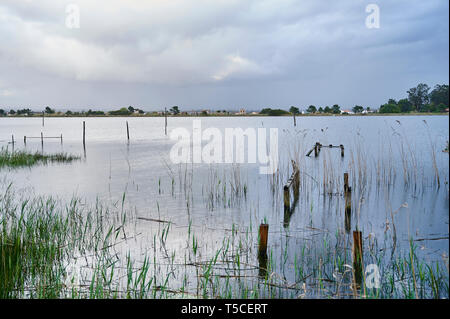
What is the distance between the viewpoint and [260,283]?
611cm

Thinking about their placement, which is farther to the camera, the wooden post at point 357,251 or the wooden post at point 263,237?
the wooden post at point 263,237

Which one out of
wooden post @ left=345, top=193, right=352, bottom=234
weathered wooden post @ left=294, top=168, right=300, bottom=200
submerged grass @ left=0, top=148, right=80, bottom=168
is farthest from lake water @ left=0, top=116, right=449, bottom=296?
submerged grass @ left=0, top=148, right=80, bottom=168

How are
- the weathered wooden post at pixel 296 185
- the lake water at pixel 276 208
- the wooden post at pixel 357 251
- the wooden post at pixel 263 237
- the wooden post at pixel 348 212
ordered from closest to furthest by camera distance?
1. the wooden post at pixel 357 251
2. the wooden post at pixel 263 237
3. the lake water at pixel 276 208
4. the wooden post at pixel 348 212
5. the weathered wooden post at pixel 296 185

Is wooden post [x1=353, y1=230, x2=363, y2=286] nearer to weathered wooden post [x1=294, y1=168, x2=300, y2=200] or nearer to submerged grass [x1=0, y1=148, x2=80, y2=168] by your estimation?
weathered wooden post [x1=294, y1=168, x2=300, y2=200]

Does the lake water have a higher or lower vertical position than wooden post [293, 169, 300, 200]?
lower

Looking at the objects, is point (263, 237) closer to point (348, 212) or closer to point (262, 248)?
point (262, 248)

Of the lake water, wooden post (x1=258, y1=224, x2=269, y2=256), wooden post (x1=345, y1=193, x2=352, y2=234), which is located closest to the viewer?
wooden post (x1=258, y1=224, x2=269, y2=256)

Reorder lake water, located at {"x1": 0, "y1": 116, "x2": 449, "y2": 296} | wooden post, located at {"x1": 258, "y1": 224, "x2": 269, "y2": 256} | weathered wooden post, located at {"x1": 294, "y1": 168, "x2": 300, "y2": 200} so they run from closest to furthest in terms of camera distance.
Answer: wooden post, located at {"x1": 258, "y1": 224, "x2": 269, "y2": 256} < lake water, located at {"x1": 0, "y1": 116, "x2": 449, "y2": 296} < weathered wooden post, located at {"x1": 294, "y1": 168, "x2": 300, "y2": 200}

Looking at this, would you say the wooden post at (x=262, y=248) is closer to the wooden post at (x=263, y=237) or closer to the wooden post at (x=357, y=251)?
the wooden post at (x=263, y=237)

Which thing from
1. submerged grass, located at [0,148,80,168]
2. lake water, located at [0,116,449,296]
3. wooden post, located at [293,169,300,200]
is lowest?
lake water, located at [0,116,449,296]

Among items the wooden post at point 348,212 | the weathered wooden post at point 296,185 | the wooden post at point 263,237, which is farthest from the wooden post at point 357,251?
the weathered wooden post at point 296,185

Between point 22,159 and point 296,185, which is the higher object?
point 22,159

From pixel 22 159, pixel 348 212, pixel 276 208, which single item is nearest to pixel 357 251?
pixel 348 212
